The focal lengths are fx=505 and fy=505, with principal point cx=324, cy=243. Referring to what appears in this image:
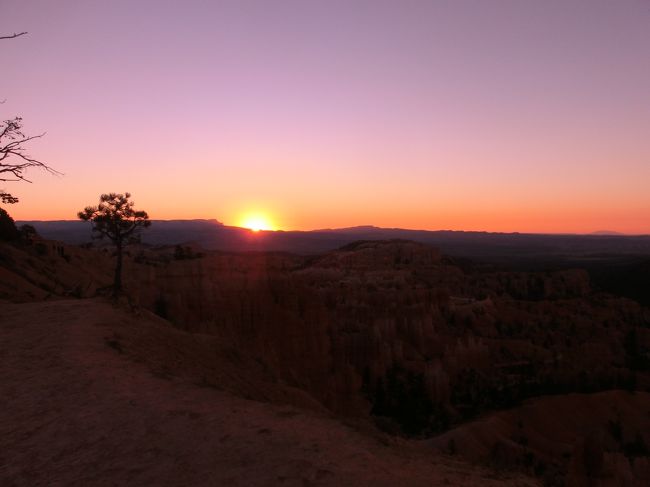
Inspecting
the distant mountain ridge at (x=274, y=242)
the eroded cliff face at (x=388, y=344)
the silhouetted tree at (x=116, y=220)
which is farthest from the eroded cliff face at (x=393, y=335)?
the distant mountain ridge at (x=274, y=242)

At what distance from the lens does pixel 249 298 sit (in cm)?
3284

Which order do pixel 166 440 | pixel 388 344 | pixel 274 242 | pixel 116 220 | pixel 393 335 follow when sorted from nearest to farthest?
pixel 166 440
pixel 116 220
pixel 388 344
pixel 393 335
pixel 274 242

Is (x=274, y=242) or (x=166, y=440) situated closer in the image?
(x=166, y=440)

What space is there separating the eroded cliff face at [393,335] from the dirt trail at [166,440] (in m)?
9.33

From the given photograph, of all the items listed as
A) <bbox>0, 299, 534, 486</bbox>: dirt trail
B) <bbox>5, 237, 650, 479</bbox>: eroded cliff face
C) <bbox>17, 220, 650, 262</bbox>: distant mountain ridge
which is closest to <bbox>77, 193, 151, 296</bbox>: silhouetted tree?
<bbox>5, 237, 650, 479</bbox>: eroded cliff face

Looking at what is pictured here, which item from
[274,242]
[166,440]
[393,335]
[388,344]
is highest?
[166,440]

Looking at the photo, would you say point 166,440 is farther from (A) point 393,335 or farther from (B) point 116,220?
(A) point 393,335

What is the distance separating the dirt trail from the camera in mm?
4895

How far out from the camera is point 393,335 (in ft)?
156

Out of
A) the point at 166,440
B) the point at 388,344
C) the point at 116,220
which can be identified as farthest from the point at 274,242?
the point at 166,440

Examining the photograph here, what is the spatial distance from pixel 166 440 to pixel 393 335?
142 ft

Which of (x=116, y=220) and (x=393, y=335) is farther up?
(x=116, y=220)

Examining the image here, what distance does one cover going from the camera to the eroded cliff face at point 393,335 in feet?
102

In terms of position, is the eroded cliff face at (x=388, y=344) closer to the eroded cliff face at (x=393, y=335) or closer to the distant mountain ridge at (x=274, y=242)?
the eroded cliff face at (x=393, y=335)
